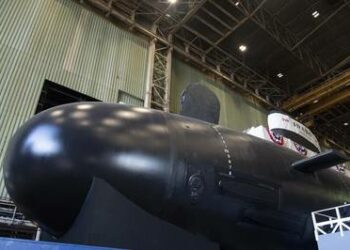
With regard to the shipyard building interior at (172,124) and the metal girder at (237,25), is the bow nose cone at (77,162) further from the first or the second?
the metal girder at (237,25)

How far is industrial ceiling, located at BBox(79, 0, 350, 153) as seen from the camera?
15.5 meters

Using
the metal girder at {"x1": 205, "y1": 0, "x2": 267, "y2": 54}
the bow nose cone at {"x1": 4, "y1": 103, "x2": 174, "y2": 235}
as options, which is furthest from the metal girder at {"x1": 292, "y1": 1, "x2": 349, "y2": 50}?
the bow nose cone at {"x1": 4, "y1": 103, "x2": 174, "y2": 235}

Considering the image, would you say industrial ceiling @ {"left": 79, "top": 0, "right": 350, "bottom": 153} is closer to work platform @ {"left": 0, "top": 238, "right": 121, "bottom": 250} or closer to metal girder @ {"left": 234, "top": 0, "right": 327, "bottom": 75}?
metal girder @ {"left": 234, "top": 0, "right": 327, "bottom": 75}

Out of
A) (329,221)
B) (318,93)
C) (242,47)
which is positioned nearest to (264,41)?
(242,47)

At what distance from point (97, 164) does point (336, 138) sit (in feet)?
84.5

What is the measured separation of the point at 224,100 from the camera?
17.6 meters

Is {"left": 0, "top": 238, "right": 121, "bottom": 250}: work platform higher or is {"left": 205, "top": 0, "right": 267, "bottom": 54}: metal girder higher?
{"left": 205, "top": 0, "right": 267, "bottom": 54}: metal girder

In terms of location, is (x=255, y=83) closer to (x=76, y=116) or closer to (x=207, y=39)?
(x=207, y=39)

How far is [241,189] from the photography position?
4016 mm

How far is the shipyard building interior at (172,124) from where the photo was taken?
3.33 meters

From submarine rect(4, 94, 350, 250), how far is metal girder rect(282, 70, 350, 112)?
15.2 m

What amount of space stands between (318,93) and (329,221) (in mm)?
16538

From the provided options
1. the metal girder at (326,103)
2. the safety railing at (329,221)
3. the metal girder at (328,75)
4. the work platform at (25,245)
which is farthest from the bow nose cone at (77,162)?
the metal girder at (328,75)

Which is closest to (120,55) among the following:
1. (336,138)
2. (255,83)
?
(255,83)
